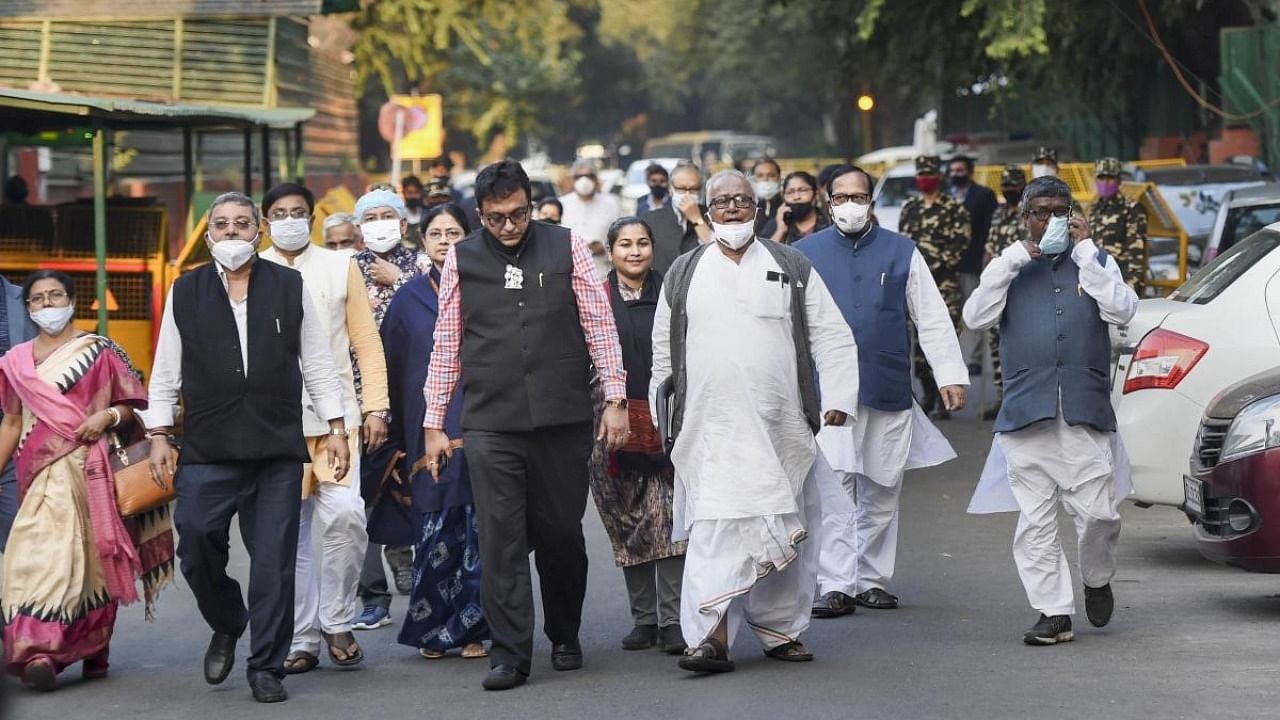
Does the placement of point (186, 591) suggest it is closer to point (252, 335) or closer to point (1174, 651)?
point (252, 335)

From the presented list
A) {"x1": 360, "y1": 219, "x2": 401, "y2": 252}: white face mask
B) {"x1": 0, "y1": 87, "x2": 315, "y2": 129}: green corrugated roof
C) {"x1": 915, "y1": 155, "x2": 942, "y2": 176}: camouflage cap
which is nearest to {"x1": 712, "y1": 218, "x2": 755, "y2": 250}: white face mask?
{"x1": 360, "y1": 219, "x2": 401, "y2": 252}: white face mask

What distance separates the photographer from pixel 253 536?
26.1 ft

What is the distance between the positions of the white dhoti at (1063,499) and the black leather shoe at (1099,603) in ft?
0.15

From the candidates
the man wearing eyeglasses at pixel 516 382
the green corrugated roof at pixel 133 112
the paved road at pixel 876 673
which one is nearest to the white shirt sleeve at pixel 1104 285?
the paved road at pixel 876 673

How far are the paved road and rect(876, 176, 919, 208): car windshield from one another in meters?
17.5

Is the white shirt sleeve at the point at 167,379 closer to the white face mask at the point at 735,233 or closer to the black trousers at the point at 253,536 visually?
the black trousers at the point at 253,536

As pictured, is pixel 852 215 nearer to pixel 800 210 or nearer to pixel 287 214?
pixel 287 214

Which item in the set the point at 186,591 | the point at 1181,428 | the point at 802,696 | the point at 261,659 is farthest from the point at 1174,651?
the point at 186,591

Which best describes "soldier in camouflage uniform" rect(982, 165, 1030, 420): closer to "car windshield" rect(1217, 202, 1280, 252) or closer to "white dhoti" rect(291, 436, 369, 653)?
"car windshield" rect(1217, 202, 1280, 252)

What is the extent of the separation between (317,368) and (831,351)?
1955 mm

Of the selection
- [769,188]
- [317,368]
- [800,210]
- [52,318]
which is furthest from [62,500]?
[769,188]

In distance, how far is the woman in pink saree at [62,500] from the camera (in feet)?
26.7

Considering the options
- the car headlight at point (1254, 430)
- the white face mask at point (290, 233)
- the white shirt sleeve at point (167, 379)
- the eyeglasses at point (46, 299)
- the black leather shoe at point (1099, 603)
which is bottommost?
the black leather shoe at point (1099, 603)

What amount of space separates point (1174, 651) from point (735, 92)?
6493 centimetres
